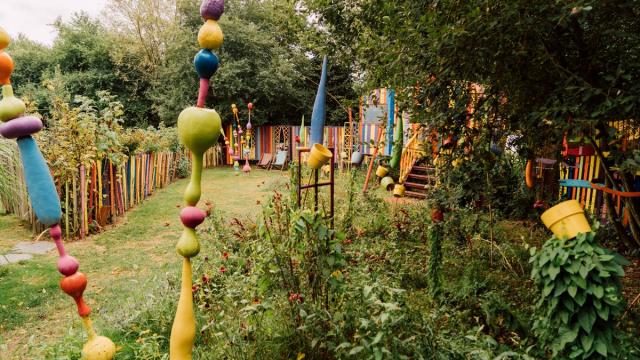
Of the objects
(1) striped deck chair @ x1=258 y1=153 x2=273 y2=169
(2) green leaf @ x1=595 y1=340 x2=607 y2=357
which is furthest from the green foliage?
(1) striped deck chair @ x1=258 y1=153 x2=273 y2=169

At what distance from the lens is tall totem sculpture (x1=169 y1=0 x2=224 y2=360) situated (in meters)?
0.98

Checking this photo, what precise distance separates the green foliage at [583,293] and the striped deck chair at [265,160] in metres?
16.4

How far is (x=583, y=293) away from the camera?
1919 mm

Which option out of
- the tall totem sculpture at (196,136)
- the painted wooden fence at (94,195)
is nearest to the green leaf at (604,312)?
the tall totem sculpture at (196,136)

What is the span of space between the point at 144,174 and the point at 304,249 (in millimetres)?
8492

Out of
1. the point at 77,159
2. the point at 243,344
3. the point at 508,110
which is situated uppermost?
the point at 508,110

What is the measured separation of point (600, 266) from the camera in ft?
6.07

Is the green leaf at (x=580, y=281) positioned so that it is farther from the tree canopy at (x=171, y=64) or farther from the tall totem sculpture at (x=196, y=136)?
the tree canopy at (x=171, y=64)

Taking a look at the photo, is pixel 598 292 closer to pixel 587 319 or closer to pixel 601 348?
pixel 587 319

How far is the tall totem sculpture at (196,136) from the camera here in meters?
0.98

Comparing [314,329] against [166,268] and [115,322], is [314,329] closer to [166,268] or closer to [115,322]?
[115,322]

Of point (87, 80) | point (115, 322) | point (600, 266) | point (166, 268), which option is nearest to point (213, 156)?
point (87, 80)

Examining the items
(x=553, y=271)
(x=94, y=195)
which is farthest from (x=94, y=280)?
(x=553, y=271)

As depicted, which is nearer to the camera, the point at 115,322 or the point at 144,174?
the point at 115,322
